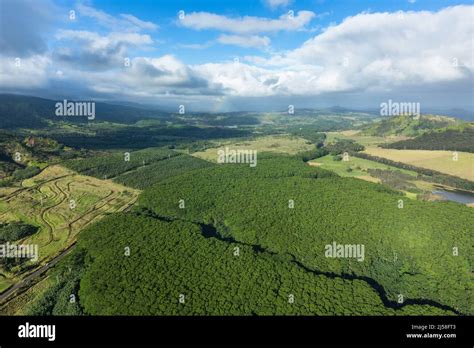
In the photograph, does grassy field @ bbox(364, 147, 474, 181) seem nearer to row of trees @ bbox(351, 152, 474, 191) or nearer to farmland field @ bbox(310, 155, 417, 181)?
row of trees @ bbox(351, 152, 474, 191)

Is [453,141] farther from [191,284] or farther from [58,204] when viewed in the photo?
[58,204]

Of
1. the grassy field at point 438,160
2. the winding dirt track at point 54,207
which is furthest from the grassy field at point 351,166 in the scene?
the winding dirt track at point 54,207

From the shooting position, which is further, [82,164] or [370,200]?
[82,164]

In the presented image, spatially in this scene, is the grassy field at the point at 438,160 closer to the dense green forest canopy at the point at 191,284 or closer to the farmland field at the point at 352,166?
the farmland field at the point at 352,166

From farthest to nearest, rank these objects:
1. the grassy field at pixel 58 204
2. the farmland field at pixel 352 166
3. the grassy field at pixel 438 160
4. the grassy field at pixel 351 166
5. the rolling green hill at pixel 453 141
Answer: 1. the rolling green hill at pixel 453 141
2. the grassy field at pixel 351 166
3. the farmland field at pixel 352 166
4. the grassy field at pixel 438 160
5. the grassy field at pixel 58 204
